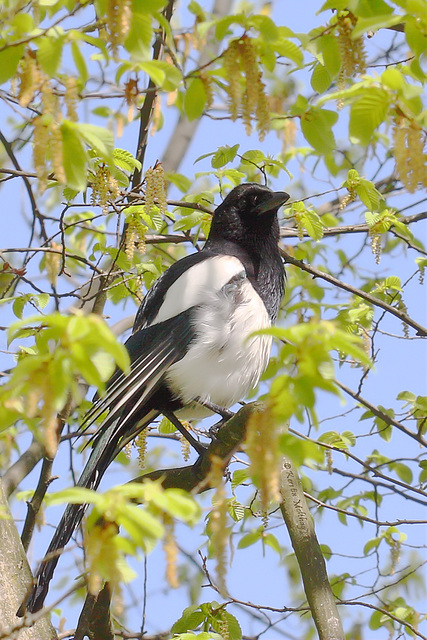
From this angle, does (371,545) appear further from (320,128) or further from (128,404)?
(320,128)

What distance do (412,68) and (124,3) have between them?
697 mm

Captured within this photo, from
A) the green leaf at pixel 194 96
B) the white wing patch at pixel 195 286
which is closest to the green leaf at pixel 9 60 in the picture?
the green leaf at pixel 194 96

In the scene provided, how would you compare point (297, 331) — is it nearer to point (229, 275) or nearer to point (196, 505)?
point (196, 505)

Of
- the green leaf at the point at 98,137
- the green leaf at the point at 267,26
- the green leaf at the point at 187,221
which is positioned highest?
the green leaf at the point at 187,221

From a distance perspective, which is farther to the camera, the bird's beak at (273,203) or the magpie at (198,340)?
the bird's beak at (273,203)

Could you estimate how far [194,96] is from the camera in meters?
2.21

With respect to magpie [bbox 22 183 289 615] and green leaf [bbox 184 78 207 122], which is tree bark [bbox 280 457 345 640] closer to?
magpie [bbox 22 183 289 615]

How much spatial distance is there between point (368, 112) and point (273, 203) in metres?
2.21

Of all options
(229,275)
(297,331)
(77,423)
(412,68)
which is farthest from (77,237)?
(297,331)

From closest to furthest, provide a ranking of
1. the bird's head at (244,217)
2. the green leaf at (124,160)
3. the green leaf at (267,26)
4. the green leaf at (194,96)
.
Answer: the green leaf at (267,26)
the green leaf at (194,96)
the green leaf at (124,160)
the bird's head at (244,217)

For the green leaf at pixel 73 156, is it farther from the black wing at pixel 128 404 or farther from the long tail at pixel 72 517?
the black wing at pixel 128 404

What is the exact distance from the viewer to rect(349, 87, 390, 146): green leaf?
175cm

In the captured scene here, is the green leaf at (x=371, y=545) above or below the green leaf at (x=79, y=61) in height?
above

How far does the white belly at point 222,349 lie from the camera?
361 centimetres
